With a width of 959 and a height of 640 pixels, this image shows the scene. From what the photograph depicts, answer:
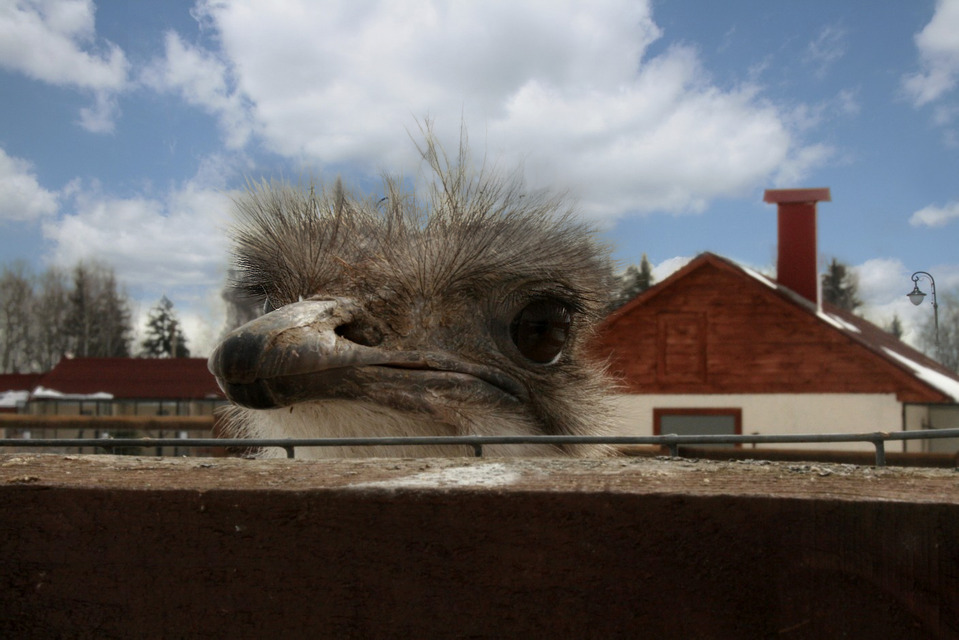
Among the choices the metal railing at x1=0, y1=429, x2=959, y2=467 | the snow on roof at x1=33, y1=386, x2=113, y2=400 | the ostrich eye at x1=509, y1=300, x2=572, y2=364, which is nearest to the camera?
the metal railing at x1=0, y1=429, x2=959, y2=467

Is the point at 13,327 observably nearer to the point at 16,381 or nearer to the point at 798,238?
the point at 16,381

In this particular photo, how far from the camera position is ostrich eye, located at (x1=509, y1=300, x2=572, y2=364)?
340 centimetres

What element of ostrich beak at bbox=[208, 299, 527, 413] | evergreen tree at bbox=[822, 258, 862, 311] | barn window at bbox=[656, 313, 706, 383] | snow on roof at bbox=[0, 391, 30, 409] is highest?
evergreen tree at bbox=[822, 258, 862, 311]

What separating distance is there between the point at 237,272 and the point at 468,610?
11.3ft

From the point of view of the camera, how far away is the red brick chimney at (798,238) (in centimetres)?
1612

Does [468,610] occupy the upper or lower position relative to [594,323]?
lower

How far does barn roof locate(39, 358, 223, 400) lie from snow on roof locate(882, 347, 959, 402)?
61.4 feet

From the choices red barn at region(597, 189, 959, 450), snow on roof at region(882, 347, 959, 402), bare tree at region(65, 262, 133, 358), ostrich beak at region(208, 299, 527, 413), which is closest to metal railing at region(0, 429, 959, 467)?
ostrich beak at region(208, 299, 527, 413)

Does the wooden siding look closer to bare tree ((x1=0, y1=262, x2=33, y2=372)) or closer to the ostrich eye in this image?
the ostrich eye

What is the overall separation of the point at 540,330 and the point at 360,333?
0.84m

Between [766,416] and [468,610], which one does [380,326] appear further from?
[766,416]

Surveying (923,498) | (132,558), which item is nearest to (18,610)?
(132,558)

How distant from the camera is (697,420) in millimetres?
15797

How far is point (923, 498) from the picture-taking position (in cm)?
86
